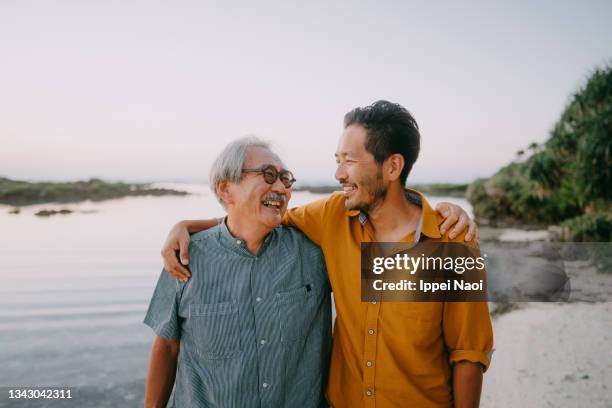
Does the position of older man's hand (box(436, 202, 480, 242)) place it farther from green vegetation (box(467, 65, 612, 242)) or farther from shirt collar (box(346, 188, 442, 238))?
green vegetation (box(467, 65, 612, 242))

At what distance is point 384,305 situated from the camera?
81.7 inches

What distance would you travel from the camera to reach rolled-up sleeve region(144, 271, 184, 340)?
2.16 meters

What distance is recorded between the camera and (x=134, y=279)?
923 cm

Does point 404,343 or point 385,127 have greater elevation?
point 385,127

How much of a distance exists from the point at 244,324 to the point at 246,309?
0.08 meters

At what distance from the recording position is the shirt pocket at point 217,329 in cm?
206

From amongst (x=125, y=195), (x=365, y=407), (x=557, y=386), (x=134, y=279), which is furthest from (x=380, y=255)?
(x=125, y=195)

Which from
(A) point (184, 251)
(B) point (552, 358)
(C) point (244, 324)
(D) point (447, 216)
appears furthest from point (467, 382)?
(B) point (552, 358)

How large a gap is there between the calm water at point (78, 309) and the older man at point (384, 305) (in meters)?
0.88

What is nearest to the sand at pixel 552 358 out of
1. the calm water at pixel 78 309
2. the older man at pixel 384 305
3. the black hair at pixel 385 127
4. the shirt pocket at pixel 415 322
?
the older man at pixel 384 305

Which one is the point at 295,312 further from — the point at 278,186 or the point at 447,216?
the point at 447,216

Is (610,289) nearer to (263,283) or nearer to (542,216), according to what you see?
(263,283)

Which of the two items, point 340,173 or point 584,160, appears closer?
point 340,173

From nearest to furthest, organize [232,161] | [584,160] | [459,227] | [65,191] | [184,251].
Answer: [459,227] → [184,251] → [232,161] → [584,160] → [65,191]
